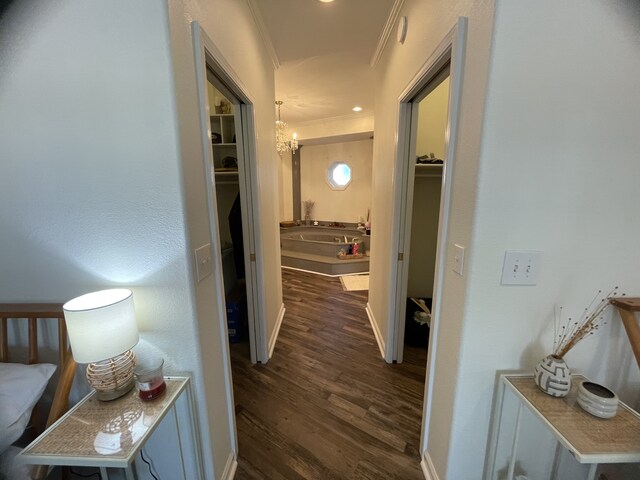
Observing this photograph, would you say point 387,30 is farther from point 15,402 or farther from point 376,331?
point 15,402

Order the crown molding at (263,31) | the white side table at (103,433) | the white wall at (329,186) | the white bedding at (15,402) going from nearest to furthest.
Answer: the white side table at (103,433) → the white bedding at (15,402) → the crown molding at (263,31) → the white wall at (329,186)

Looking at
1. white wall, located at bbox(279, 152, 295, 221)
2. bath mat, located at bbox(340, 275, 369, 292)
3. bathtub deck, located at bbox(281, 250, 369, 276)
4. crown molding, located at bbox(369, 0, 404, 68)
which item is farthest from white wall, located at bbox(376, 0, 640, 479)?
white wall, located at bbox(279, 152, 295, 221)

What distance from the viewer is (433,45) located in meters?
1.22

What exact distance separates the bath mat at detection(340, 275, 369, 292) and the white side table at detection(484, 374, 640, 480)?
287 centimetres

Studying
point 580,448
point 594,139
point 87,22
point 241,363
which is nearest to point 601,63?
point 594,139

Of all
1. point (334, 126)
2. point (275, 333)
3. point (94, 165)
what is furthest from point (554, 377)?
point (334, 126)

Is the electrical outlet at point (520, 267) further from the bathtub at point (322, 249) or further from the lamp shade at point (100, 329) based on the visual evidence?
the bathtub at point (322, 249)

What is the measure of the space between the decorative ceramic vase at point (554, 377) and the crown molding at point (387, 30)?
A: 85.7 inches

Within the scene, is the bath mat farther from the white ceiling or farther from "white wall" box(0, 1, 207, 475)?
"white wall" box(0, 1, 207, 475)

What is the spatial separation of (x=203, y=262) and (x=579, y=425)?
4.67 feet

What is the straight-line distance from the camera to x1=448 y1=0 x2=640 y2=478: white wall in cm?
84

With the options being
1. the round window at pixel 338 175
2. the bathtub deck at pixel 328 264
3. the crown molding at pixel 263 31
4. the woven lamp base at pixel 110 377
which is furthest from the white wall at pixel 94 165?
the round window at pixel 338 175

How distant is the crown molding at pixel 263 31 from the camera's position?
67.8 inches

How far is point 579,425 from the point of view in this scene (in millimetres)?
797
